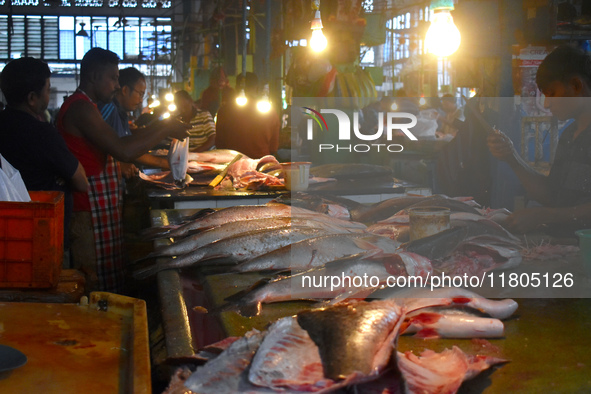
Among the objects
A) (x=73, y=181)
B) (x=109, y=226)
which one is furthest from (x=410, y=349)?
(x=109, y=226)

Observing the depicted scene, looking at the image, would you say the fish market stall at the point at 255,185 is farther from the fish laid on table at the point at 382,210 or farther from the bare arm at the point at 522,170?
the bare arm at the point at 522,170

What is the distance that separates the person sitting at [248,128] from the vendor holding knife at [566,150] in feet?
13.4

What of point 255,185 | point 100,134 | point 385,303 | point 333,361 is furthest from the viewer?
point 255,185

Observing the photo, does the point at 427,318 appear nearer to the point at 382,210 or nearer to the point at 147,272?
the point at 147,272

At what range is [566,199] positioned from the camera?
11.6 feet

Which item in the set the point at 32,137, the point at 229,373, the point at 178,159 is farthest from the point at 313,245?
the point at 178,159

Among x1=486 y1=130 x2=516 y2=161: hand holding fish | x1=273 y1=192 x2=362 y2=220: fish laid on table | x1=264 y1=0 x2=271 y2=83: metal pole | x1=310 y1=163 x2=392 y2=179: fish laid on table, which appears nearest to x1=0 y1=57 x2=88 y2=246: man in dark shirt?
x1=273 y1=192 x2=362 y2=220: fish laid on table

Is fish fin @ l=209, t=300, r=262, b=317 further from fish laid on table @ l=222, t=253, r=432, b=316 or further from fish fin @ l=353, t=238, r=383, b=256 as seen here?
fish fin @ l=353, t=238, r=383, b=256

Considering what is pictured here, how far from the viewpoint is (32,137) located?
137 inches

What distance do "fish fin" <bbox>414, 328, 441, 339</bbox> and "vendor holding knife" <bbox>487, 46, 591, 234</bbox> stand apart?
1541 millimetres

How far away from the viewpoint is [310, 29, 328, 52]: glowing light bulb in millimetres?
6617

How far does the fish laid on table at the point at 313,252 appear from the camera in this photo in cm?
257

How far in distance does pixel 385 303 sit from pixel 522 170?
95.5 inches

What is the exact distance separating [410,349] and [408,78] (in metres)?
23.5
